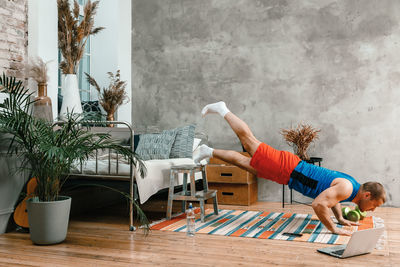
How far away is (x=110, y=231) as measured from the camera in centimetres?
369

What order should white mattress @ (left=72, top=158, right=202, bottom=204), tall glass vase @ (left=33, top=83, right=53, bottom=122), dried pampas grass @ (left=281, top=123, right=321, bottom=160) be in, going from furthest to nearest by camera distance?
dried pampas grass @ (left=281, top=123, right=321, bottom=160) < tall glass vase @ (left=33, top=83, right=53, bottom=122) < white mattress @ (left=72, top=158, right=202, bottom=204)

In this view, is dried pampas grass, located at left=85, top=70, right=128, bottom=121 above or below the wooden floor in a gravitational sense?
above

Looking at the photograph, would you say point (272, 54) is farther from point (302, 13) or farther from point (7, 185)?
point (7, 185)

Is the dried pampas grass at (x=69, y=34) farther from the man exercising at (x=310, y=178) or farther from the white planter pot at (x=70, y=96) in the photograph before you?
the man exercising at (x=310, y=178)

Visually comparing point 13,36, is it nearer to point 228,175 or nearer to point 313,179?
point 228,175

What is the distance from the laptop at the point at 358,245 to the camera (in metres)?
2.82

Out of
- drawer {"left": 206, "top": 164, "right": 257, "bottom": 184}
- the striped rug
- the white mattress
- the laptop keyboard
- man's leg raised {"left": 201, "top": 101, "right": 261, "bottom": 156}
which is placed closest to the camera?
the laptop keyboard

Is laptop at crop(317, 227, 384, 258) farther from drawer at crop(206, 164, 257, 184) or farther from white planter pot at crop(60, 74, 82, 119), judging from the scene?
white planter pot at crop(60, 74, 82, 119)

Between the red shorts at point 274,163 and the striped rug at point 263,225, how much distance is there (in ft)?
1.43

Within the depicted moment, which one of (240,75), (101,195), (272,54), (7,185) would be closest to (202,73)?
(240,75)

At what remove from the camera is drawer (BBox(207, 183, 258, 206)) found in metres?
5.06

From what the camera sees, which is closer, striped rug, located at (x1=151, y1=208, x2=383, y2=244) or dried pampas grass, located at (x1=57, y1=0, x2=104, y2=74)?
striped rug, located at (x1=151, y1=208, x2=383, y2=244)

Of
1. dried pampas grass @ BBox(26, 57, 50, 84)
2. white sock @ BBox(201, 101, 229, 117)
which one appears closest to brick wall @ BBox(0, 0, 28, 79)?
dried pampas grass @ BBox(26, 57, 50, 84)

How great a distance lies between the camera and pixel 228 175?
508 cm
